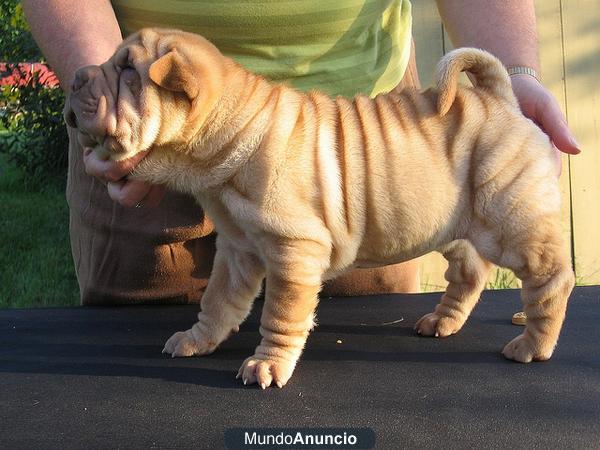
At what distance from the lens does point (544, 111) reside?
69.2 inches

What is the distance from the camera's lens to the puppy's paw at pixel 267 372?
1529 millimetres

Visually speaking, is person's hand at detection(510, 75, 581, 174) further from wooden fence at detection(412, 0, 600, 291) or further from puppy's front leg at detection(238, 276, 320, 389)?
wooden fence at detection(412, 0, 600, 291)

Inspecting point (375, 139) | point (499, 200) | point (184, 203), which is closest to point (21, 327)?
point (184, 203)

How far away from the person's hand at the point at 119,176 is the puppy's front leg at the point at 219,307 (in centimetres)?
20

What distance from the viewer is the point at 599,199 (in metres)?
3.53

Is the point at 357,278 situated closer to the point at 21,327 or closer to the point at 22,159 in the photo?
the point at 21,327

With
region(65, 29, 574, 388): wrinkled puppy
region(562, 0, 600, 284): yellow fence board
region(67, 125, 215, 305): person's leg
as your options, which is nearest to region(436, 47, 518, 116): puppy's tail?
region(65, 29, 574, 388): wrinkled puppy

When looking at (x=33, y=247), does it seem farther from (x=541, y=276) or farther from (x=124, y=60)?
(x=541, y=276)

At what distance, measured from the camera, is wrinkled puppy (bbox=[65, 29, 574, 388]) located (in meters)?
1.46

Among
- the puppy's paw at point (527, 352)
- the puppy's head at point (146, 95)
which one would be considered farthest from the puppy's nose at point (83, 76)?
the puppy's paw at point (527, 352)

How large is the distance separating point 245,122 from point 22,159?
3858mm

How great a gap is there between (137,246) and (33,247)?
2.81m

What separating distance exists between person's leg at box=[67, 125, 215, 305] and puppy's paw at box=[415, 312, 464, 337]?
71 cm

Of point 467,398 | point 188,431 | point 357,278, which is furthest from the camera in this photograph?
point 357,278
